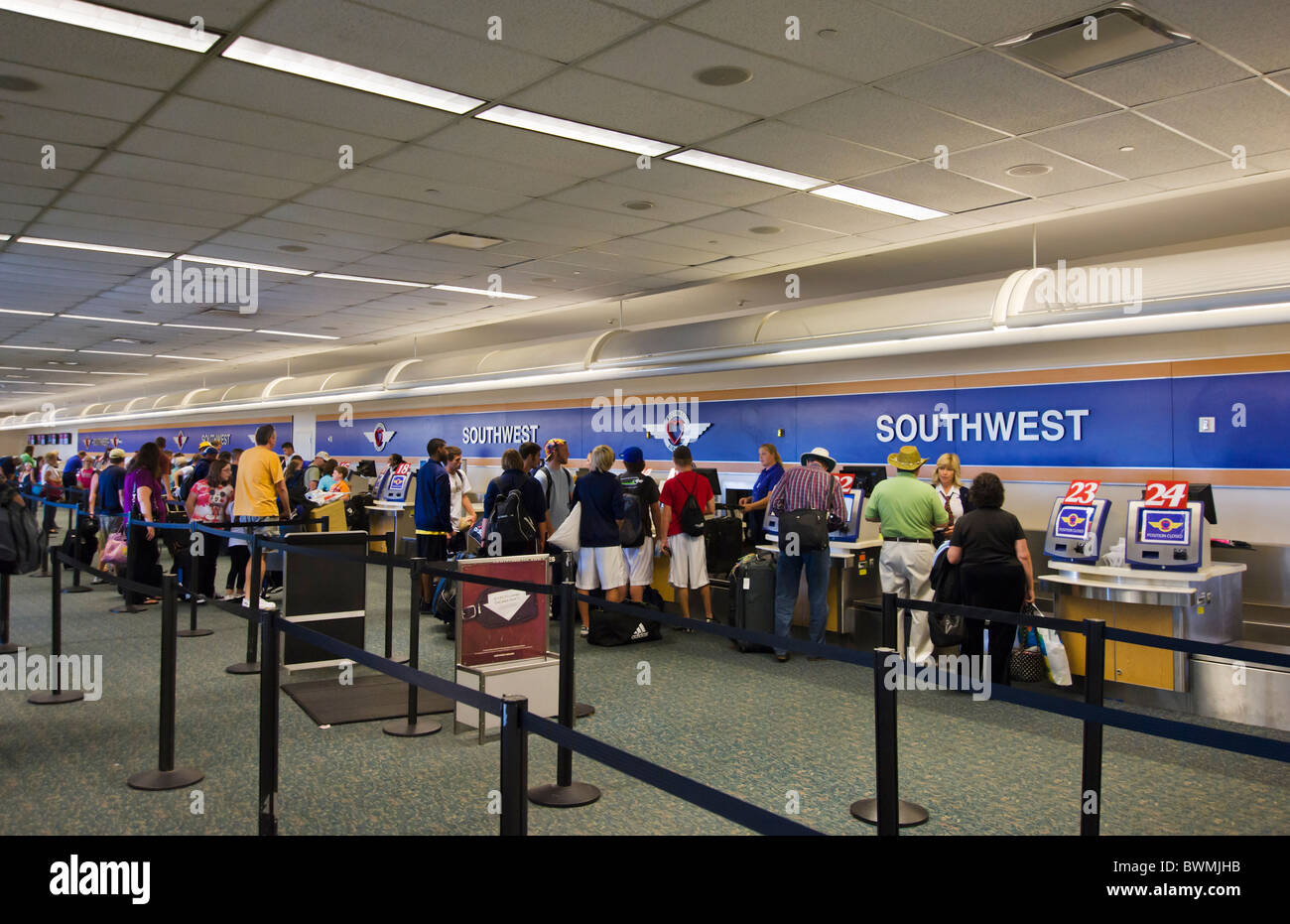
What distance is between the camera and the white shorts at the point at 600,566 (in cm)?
773

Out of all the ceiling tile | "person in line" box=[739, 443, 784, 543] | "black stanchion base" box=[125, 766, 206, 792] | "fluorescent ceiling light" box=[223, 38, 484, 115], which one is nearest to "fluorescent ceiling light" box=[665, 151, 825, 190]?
the ceiling tile

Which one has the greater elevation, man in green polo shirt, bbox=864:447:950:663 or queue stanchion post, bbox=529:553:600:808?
man in green polo shirt, bbox=864:447:950:663

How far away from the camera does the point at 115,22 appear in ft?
12.0

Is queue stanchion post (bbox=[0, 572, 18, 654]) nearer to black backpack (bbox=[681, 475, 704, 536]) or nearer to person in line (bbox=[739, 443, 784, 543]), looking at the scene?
black backpack (bbox=[681, 475, 704, 536])

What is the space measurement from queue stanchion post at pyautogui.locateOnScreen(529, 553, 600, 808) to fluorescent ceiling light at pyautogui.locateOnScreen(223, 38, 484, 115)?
7.59 feet

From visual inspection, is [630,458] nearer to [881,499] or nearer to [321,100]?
[881,499]

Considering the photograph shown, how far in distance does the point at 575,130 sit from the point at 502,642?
9.19 ft

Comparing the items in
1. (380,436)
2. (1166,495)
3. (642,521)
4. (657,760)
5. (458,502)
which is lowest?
(657,760)

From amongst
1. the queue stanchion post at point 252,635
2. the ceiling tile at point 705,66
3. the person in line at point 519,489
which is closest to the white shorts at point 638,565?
the person in line at point 519,489

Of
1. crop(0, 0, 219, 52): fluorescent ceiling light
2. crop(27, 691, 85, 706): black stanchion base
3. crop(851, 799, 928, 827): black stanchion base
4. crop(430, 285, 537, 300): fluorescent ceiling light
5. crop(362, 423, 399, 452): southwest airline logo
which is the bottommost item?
crop(851, 799, 928, 827): black stanchion base

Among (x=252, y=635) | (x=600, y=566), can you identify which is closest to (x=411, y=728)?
(x=252, y=635)

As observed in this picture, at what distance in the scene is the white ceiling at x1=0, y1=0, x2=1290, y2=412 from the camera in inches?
143

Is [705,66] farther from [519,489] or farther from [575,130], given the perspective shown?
[519,489]
